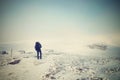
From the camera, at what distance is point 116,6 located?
22.0 feet

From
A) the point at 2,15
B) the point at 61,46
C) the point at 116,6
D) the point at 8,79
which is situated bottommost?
the point at 8,79

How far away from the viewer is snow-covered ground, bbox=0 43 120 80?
17.1ft

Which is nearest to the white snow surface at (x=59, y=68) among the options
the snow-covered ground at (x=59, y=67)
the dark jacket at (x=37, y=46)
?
the snow-covered ground at (x=59, y=67)

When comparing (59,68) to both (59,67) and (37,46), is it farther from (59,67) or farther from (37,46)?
(37,46)

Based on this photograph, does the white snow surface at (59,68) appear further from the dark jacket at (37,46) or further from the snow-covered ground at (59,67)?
the dark jacket at (37,46)

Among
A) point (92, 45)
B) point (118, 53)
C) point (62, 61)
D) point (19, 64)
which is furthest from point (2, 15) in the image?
point (118, 53)

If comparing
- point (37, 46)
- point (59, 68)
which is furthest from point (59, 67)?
point (37, 46)

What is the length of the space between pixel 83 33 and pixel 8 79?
3.69 metres

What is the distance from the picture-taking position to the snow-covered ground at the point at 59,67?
5.21 meters

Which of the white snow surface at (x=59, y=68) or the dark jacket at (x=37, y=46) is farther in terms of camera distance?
the dark jacket at (x=37, y=46)

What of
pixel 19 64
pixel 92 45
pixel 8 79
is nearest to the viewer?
pixel 8 79

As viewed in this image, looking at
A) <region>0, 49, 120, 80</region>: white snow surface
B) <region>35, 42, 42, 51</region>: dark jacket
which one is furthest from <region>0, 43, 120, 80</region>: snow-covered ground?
<region>35, 42, 42, 51</region>: dark jacket

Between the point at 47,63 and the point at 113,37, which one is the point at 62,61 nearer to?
the point at 47,63

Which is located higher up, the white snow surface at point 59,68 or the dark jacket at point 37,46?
the dark jacket at point 37,46
